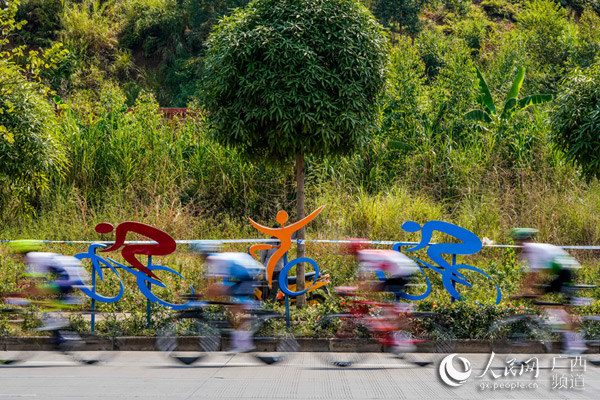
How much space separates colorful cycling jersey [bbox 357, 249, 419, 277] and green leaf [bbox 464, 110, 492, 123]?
35.6 feet

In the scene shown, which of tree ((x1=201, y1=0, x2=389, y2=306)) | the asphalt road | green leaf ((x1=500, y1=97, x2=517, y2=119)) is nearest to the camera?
the asphalt road

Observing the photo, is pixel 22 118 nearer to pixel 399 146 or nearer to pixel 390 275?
pixel 390 275

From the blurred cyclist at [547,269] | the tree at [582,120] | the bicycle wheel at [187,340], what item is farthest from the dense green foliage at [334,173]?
the blurred cyclist at [547,269]

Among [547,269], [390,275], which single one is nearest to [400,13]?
[547,269]

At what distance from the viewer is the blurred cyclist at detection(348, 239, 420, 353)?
23.3 feet

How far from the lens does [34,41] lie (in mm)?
38094

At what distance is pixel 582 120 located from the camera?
36.5ft

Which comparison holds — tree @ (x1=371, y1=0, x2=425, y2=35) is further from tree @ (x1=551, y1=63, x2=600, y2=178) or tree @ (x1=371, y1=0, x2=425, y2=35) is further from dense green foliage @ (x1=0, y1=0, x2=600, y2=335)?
tree @ (x1=551, y1=63, x2=600, y2=178)

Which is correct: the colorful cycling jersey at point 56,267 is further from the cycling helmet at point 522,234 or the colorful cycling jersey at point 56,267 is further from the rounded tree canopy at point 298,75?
the cycling helmet at point 522,234

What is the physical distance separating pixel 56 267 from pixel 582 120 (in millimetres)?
9557

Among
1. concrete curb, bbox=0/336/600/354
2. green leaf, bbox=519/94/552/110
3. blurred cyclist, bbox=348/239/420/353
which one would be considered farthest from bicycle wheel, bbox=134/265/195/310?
green leaf, bbox=519/94/552/110

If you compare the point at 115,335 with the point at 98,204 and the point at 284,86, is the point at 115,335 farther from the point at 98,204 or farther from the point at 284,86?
the point at 98,204

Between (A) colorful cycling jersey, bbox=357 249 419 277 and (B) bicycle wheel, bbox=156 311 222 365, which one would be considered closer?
(A) colorful cycling jersey, bbox=357 249 419 277

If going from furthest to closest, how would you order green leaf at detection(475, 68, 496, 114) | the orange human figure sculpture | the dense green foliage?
green leaf at detection(475, 68, 496, 114), the dense green foliage, the orange human figure sculpture
